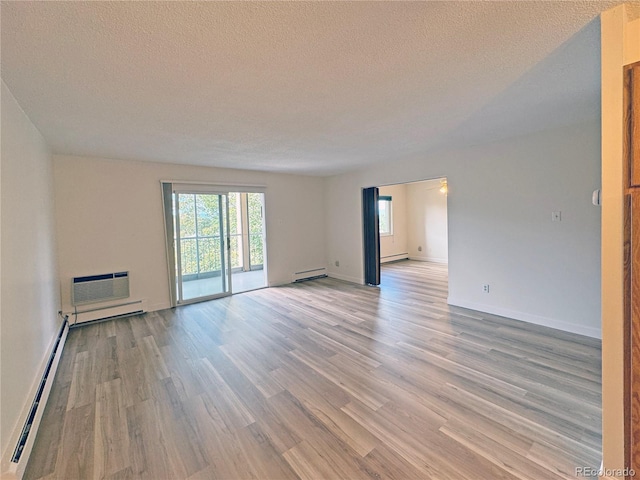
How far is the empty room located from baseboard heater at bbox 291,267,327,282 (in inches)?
55.5

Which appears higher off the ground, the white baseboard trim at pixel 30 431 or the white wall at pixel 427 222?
the white wall at pixel 427 222

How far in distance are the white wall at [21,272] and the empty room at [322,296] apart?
30 mm

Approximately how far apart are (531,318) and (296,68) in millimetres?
3869

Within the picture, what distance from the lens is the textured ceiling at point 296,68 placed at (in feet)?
4.39

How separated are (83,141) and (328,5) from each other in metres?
3.32

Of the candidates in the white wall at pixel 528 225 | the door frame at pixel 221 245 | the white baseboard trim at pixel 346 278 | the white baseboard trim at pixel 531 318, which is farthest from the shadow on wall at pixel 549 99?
the door frame at pixel 221 245

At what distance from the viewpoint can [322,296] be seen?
500cm

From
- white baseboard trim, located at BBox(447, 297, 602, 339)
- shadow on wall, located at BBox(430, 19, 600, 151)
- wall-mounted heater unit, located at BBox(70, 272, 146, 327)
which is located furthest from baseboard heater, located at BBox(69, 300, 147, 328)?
shadow on wall, located at BBox(430, 19, 600, 151)

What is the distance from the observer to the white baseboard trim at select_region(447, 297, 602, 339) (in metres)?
3.11

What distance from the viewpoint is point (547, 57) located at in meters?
1.75

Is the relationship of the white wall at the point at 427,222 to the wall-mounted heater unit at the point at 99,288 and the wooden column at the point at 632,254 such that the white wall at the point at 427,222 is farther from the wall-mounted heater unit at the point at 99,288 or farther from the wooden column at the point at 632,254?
the wall-mounted heater unit at the point at 99,288

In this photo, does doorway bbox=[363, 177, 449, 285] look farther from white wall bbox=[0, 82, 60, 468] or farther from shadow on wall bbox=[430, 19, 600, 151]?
white wall bbox=[0, 82, 60, 468]

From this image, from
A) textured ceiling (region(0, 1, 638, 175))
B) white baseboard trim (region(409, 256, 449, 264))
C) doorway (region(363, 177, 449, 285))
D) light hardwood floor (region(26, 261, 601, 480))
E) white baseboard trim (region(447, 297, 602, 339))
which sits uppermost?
textured ceiling (region(0, 1, 638, 175))

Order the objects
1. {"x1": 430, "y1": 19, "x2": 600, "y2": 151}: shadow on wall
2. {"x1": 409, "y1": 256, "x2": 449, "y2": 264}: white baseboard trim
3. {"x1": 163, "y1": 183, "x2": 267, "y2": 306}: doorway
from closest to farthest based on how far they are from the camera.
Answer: {"x1": 430, "y1": 19, "x2": 600, "y2": 151}: shadow on wall, {"x1": 163, "y1": 183, "x2": 267, "y2": 306}: doorway, {"x1": 409, "y1": 256, "x2": 449, "y2": 264}: white baseboard trim
